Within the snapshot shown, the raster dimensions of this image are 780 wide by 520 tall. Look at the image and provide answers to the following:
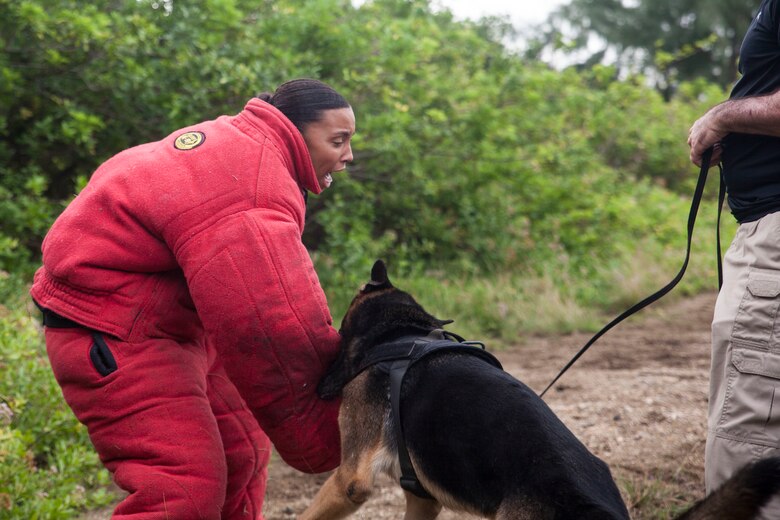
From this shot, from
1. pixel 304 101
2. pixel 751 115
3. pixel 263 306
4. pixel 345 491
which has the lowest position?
pixel 345 491

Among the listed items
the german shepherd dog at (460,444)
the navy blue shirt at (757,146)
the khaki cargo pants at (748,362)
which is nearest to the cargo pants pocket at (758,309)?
the khaki cargo pants at (748,362)

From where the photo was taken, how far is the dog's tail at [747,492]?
2074mm

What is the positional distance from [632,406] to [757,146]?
2.79 metres

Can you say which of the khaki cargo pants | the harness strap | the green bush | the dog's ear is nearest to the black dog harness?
the harness strap

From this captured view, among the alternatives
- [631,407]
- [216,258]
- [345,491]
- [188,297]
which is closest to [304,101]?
[216,258]

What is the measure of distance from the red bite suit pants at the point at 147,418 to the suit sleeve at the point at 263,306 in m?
0.22

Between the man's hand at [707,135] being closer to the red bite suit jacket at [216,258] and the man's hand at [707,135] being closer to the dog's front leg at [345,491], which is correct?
the red bite suit jacket at [216,258]

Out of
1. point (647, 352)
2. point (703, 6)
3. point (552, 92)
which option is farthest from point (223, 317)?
point (703, 6)

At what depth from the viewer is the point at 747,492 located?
82.0 inches

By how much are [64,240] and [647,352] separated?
5.56 meters

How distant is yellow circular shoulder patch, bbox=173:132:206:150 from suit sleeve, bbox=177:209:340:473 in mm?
339

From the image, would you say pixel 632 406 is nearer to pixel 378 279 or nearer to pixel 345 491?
pixel 378 279

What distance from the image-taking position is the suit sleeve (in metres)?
2.46

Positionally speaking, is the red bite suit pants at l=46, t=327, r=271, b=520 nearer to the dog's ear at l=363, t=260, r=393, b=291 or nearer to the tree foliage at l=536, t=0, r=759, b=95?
the dog's ear at l=363, t=260, r=393, b=291
